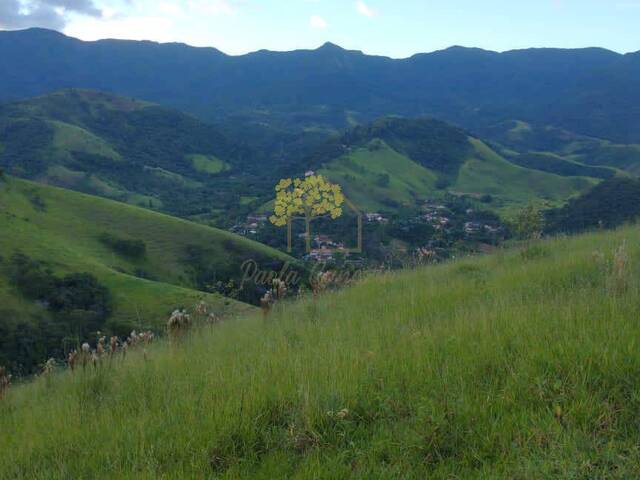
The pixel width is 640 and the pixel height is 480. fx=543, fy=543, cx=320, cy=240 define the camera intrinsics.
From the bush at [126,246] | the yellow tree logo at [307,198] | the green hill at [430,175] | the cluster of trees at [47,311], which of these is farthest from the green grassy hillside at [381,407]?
the green hill at [430,175]

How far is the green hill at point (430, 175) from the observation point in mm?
139000

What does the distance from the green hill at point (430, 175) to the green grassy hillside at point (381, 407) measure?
118 metres

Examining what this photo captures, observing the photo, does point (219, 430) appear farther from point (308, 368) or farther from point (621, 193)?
point (621, 193)

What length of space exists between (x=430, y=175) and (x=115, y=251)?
381 feet

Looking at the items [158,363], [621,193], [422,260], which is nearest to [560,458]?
[158,363]

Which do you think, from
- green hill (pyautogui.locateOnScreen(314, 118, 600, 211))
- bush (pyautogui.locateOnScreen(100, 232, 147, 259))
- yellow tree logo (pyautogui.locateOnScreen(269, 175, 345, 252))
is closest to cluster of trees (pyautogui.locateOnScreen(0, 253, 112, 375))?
bush (pyautogui.locateOnScreen(100, 232, 147, 259))

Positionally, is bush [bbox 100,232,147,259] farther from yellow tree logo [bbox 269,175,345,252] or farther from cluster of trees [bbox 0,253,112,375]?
yellow tree logo [bbox 269,175,345,252]

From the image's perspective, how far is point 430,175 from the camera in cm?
16938

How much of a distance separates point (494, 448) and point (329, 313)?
171 inches

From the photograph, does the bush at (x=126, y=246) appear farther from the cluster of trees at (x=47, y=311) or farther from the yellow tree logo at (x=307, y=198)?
the yellow tree logo at (x=307, y=198)

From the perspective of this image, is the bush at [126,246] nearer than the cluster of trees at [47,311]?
No

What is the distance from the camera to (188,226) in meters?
83.8

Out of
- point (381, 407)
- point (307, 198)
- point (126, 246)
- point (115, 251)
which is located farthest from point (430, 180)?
point (381, 407)

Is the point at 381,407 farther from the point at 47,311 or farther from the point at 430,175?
the point at 430,175
